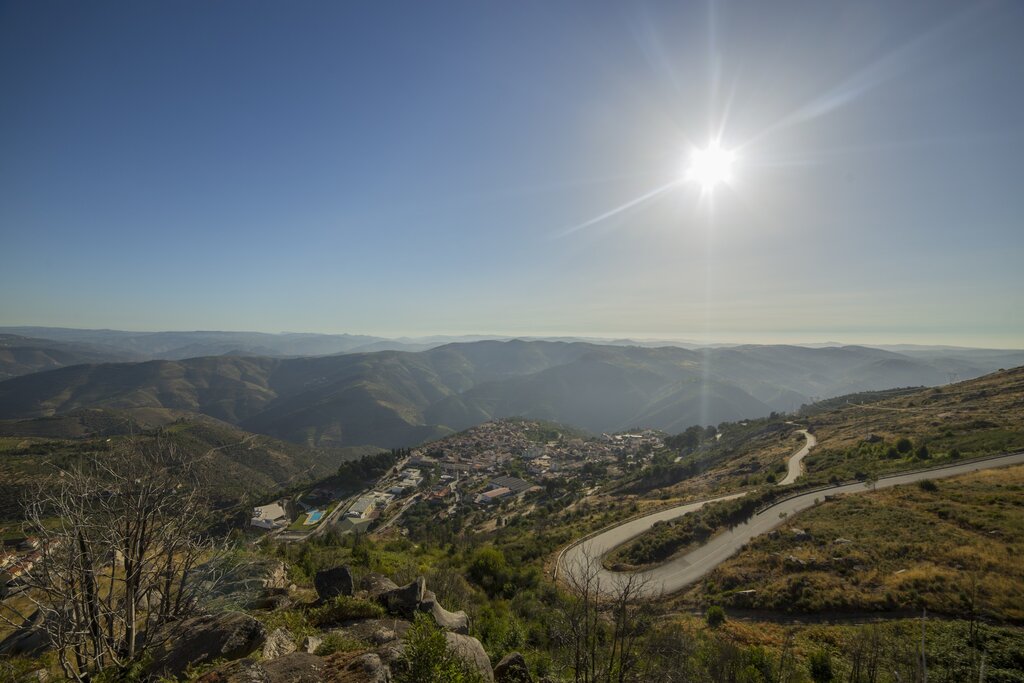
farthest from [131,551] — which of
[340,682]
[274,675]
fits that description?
[340,682]

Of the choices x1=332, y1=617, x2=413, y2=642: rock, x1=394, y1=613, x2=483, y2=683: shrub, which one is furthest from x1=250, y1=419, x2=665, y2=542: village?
x1=394, y1=613, x2=483, y2=683: shrub

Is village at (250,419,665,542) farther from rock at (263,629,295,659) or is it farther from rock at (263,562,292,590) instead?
rock at (263,629,295,659)

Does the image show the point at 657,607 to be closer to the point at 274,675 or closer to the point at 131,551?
the point at 274,675

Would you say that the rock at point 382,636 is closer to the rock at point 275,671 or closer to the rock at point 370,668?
the rock at point 275,671

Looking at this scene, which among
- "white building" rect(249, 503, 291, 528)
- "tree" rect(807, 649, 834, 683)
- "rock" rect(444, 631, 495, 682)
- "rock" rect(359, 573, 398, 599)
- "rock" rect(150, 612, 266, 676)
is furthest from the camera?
"white building" rect(249, 503, 291, 528)

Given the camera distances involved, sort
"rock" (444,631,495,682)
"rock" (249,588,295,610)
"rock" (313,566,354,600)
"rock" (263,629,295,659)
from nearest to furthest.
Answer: "rock" (263,629,295,659), "rock" (444,631,495,682), "rock" (249,588,295,610), "rock" (313,566,354,600)

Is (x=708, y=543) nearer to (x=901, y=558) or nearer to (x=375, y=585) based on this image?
(x=901, y=558)

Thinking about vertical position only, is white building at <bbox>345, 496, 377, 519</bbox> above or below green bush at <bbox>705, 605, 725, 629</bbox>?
below

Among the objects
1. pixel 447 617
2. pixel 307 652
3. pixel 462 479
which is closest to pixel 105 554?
pixel 307 652
